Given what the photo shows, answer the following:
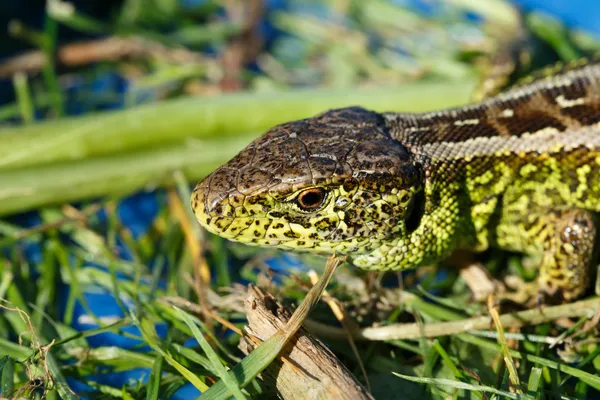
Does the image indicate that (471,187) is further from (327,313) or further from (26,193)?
(26,193)

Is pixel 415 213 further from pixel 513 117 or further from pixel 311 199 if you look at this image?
pixel 513 117

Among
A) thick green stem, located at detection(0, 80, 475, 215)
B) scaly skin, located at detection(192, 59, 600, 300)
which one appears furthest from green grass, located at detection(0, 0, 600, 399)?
scaly skin, located at detection(192, 59, 600, 300)

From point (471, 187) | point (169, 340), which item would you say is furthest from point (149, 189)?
point (471, 187)

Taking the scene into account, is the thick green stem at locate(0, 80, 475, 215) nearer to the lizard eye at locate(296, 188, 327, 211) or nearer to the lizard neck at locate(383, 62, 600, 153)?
the lizard neck at locate(383, 62, 600, 153)

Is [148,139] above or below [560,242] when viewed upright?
below

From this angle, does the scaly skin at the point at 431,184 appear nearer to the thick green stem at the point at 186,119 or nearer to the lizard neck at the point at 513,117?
the lizard neck at the point at 513,117

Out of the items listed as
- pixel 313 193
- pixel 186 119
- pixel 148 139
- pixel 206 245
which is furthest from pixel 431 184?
pixel 148 139
